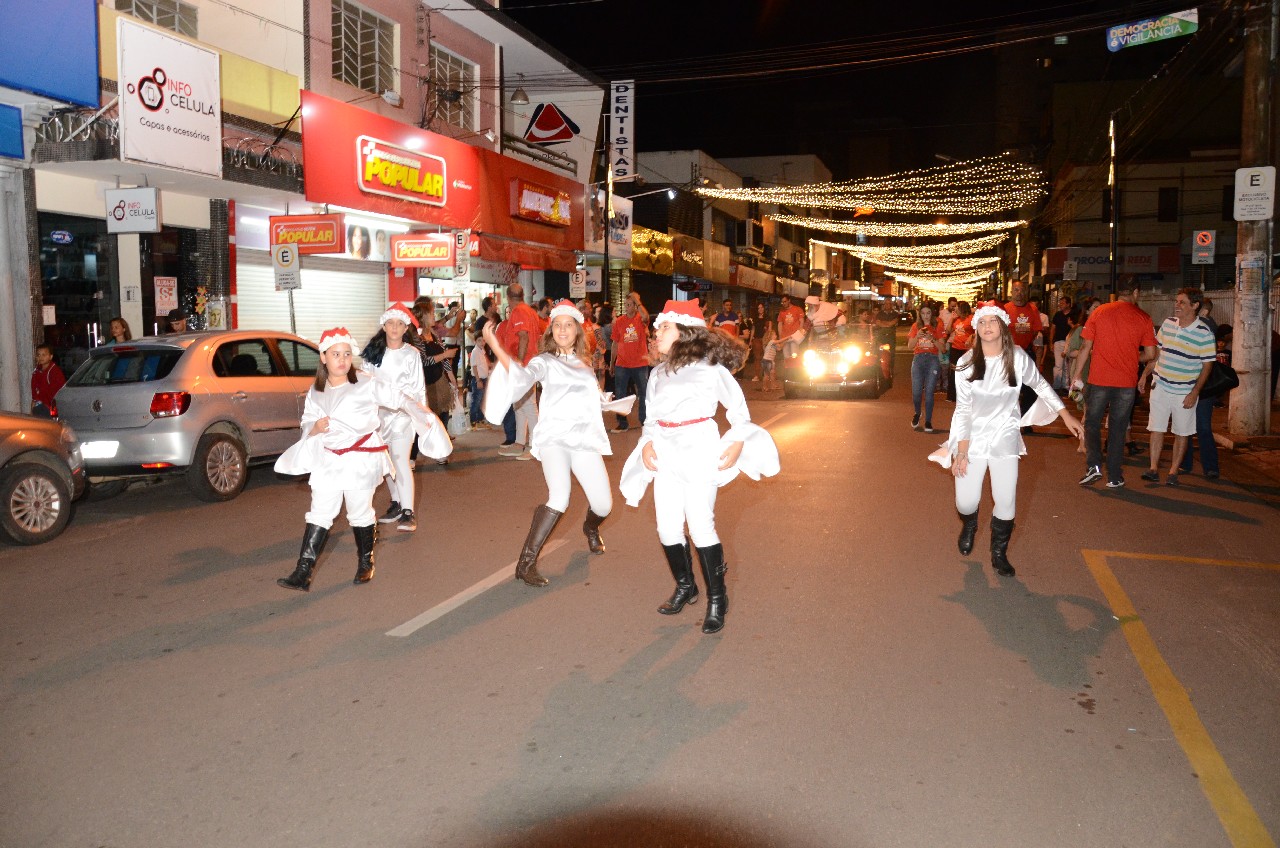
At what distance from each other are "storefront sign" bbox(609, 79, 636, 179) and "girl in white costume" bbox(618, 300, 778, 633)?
25532mm

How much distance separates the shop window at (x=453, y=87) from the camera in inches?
891

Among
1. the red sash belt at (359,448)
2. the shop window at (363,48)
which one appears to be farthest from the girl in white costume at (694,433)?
the shop window at (363,48)

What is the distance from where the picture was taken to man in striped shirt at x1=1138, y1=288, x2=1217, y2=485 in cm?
1046

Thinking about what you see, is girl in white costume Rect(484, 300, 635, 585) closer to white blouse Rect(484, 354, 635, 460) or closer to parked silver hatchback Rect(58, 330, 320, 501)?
white blouse Rect(484, 354, 635, 460)

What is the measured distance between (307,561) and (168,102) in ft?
31.0

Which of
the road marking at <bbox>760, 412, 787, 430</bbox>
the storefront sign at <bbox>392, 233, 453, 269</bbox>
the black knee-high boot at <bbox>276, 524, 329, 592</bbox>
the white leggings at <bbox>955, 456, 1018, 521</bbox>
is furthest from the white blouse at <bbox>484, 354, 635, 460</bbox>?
the storefront sign at <bbox>392, 233, 453, 269</bbox>

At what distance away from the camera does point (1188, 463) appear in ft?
37.7

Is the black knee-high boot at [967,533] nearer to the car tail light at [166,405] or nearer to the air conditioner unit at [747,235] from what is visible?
the car tail light at [166,405]

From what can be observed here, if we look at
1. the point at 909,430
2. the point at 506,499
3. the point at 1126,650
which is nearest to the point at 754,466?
the point at 1126,650

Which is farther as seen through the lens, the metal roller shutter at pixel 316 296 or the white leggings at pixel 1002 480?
the metal roller shutter at pixel 316 296

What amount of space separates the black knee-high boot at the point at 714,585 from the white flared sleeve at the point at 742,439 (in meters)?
0.39

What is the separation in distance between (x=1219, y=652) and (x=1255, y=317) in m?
10.0

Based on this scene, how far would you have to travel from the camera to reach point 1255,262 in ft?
45.4

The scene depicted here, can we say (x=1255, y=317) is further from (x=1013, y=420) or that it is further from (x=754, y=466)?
(x=754, y=466)
